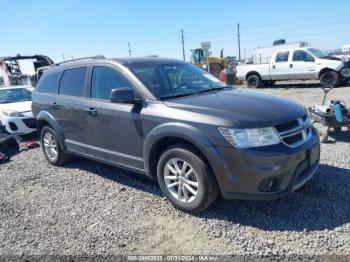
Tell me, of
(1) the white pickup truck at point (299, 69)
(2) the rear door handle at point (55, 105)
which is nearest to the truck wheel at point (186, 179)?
(2) the rear door handle at point (55, 105)

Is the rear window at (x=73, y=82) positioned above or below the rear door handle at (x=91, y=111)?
above

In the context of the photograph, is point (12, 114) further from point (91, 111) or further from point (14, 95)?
point (91, 111)

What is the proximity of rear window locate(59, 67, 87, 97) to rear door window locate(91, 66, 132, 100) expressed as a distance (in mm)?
297

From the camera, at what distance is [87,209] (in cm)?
421

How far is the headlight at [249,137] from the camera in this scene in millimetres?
3279

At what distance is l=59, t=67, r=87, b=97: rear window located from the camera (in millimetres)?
5020

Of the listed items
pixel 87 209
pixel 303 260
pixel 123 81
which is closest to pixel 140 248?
pixel 87 209

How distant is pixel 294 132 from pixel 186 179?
4.12 feet

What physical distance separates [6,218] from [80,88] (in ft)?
6.68

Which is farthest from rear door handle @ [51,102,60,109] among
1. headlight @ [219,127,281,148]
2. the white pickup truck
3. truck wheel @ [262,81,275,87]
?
truck wheel @ [262,81,275,87]

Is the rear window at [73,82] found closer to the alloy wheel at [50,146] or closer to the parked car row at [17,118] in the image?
the alloy wheel at [50,146]

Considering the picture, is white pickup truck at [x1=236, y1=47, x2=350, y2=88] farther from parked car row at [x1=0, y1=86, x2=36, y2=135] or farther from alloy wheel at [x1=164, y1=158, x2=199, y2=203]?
alloy wheel at [x1=164, y1=158, x2=199, y2=203]

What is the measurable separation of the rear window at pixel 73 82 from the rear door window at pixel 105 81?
0.97 feet

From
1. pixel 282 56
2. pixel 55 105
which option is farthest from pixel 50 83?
pixel 282 56
